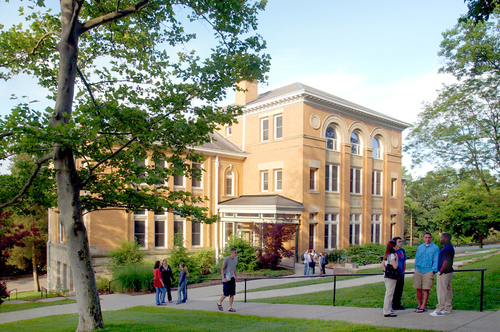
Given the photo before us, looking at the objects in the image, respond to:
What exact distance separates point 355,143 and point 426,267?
26.1 meters

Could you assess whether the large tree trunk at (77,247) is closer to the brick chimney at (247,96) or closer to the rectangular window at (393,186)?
the brick chimney at (247,96)

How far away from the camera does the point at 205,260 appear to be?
92.4ft

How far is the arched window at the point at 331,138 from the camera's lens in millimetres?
32312

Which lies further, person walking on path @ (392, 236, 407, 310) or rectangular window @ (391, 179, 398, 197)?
rectangular window @ (391, 179, 398, 197)

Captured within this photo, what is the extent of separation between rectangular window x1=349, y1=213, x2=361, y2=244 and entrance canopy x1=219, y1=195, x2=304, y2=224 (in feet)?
22.3

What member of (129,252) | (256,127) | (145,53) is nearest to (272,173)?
(256,127)

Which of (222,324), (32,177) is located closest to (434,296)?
(222,324)

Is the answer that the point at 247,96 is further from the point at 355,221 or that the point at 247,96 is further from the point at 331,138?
the point at 355,221

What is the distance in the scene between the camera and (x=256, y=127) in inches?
1302

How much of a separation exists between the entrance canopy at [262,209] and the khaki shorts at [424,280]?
17.4m

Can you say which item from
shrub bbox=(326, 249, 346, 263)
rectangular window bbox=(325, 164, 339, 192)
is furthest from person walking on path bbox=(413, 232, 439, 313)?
rectangular window bbox=(325, 164, 339, 192)

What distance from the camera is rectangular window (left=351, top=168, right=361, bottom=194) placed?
1346 inches

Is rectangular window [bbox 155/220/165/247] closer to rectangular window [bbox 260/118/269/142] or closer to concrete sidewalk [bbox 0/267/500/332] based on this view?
rectangular window [bbox 260/118/269/142]

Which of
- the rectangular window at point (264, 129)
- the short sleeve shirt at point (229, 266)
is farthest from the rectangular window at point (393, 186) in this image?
the short sleeve shirt at point (229, 266)
